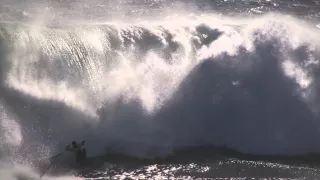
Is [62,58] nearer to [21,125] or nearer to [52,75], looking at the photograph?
[52,75]

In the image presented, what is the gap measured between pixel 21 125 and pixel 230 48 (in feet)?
27.4

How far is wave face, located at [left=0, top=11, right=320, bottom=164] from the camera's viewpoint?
15266 millimetres

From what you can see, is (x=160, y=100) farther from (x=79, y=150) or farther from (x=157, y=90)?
(x=79, y=150)

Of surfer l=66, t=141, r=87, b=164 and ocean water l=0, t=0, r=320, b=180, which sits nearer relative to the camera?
surfer l=66, t=141, r=87, b=164

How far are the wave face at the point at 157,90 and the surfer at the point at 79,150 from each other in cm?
90

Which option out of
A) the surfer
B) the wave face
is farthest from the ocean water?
the surfer

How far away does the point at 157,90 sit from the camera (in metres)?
16.7

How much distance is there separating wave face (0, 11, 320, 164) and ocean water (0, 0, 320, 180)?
0.04 meters

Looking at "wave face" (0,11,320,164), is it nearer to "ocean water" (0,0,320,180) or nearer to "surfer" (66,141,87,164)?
"ocean water" (0,0,320,180)

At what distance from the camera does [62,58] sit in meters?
16.8

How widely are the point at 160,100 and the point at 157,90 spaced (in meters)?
0.46

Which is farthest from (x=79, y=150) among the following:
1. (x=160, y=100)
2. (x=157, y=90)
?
(x=157, y=90)

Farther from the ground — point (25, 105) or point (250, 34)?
point (250, 34)

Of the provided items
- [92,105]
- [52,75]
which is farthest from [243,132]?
[52,75]
